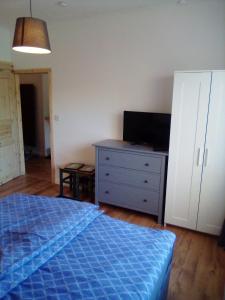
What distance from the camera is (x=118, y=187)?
133 inches

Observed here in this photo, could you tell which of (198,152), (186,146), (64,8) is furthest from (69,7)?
(198,152)

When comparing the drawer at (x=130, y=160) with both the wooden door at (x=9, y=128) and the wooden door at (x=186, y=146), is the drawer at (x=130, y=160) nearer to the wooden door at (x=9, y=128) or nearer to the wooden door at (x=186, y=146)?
the wooden door at (x=186, y=146)

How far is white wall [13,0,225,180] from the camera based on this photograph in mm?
2980

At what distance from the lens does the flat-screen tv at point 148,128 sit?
313cm

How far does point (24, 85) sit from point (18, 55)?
185 cm

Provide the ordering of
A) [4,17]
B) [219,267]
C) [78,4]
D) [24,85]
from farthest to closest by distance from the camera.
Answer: [24,85] → [4,17] → [78,4] → [219,267]

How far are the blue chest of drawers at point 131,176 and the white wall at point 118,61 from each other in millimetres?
554

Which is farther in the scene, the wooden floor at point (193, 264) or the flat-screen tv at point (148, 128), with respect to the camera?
the flat-screen tv at point (148, 128)

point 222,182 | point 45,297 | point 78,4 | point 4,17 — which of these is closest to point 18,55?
point 4,17

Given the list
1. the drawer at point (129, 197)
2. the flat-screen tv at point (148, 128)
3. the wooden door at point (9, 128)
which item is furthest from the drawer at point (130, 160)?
the wooden door at point (9, 128)

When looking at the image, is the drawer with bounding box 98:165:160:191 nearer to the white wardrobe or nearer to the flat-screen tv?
the white wardrobe

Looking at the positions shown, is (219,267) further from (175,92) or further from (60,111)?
(60,111)

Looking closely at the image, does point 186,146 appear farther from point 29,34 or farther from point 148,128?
point 29,34

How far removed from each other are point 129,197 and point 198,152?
1122 mm
